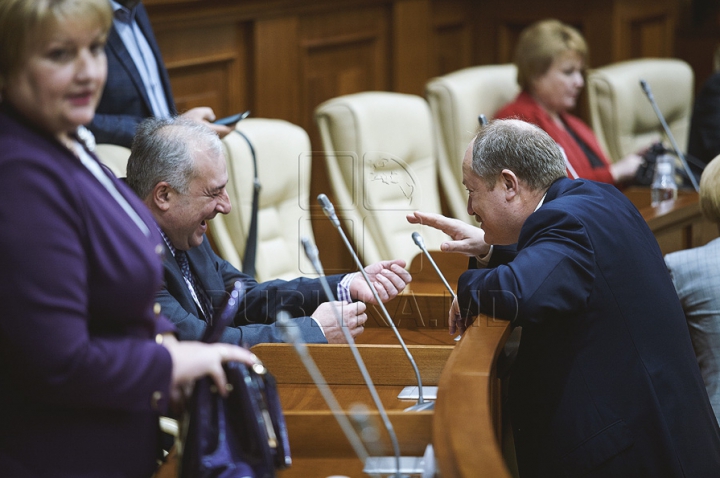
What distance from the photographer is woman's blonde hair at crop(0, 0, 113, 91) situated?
1067 mm

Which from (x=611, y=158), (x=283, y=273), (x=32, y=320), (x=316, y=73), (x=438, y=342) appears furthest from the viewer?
(x=611, y=158)

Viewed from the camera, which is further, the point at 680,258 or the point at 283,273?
the point at 283,273

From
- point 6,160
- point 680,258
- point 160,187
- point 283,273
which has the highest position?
point 6,160

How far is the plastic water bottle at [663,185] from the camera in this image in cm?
353

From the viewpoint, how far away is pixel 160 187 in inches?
76.1

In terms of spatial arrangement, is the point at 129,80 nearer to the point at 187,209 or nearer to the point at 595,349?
the point at 187,209

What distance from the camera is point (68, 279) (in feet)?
3.52

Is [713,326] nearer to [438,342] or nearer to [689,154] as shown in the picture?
[438,342]

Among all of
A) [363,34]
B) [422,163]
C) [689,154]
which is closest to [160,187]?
[422,163]

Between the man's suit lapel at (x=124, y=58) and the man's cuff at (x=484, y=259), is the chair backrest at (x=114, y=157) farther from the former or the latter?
the man's cuff at (x=484, y=259)

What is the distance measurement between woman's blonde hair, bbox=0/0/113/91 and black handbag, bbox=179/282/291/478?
0.47 meters

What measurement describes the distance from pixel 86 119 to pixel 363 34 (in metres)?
3.60

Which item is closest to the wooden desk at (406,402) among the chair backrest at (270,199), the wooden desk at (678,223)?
the chair backrest at (270,199)

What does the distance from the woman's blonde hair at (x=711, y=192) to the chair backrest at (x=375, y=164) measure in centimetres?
150
